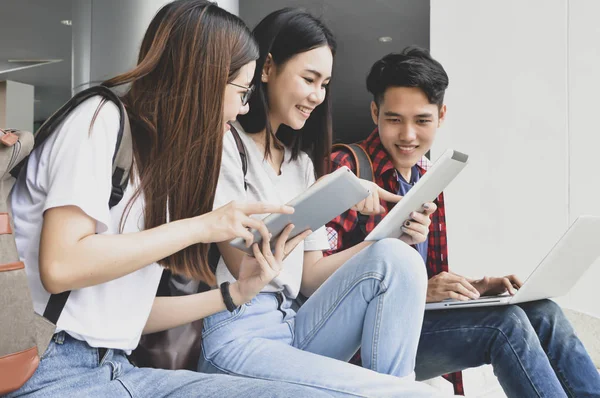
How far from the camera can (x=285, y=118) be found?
→ 174 cm

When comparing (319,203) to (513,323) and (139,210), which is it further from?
(513,323)

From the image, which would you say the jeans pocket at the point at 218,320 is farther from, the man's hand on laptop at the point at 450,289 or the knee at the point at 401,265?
the man's hand on laptop at the point at 450,289

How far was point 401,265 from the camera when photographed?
1.37 metres

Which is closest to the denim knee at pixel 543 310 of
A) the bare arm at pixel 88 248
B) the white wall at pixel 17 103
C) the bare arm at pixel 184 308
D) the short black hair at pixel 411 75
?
the short black hair at pixel 411 75

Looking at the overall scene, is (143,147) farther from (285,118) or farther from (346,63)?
(346,63)

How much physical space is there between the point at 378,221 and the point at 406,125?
38 cm

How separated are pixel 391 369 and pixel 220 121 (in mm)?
625

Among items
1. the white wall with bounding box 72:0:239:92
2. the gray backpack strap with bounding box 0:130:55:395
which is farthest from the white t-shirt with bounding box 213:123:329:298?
the white wall with bounding box 72:0:239:92

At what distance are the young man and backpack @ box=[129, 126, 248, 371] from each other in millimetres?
618

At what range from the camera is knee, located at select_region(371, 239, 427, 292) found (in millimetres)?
1360

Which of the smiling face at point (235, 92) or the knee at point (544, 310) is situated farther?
the knee at point (544, 310)

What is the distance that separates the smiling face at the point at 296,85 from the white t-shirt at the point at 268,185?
0.11 metres

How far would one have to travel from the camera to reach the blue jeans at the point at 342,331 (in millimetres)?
1235

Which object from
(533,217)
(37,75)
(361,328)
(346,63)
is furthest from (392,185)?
(37,75)
